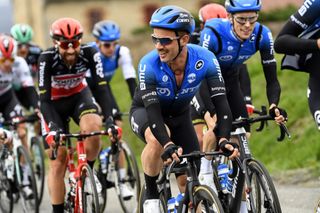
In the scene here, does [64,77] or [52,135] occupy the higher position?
[64,77]

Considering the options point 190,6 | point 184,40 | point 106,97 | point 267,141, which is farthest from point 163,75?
point 190,6

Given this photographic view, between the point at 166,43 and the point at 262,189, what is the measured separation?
153 cm

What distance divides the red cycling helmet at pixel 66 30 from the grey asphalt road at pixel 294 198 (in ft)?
6.48

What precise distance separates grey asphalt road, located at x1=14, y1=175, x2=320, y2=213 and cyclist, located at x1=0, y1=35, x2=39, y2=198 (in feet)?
3.34

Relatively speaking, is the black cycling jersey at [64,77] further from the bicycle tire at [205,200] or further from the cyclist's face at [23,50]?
the cyclist's face at [23,50]

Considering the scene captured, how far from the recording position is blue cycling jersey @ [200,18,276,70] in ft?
27.5

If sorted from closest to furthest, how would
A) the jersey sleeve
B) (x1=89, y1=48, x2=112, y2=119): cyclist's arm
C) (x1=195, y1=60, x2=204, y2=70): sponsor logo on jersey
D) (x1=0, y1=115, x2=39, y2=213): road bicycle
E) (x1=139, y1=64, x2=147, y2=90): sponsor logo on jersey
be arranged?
(x1=139, y1=64, x2=147, y2=90): sponsor logo on jersey
(x1=195, y1=60, x2=204, y2=70): sponsor logo on jersey
the jersey sleeve
(x1=89, y1=48, x2=112, y2=119): cyclist's arm
(x1=0, y1=115, x2=39, y2=213): road bicycle

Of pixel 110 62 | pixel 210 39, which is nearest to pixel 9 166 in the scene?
pixel 110 62

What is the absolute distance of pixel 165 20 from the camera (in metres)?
6.66

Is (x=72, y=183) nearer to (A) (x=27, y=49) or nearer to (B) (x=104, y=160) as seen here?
(B) (x=104, y=160)

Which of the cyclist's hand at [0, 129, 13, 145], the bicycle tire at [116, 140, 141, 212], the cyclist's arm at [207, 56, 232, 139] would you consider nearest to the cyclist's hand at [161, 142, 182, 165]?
the cyclist's arm at [207, 56, 232, 139]

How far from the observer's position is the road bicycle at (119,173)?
1022 centimetres

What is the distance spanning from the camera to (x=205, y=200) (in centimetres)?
638

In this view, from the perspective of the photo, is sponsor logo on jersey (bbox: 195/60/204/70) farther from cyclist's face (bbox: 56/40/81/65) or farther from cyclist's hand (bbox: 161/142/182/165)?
cyclist's face (bbox: 56/40/81/65)
